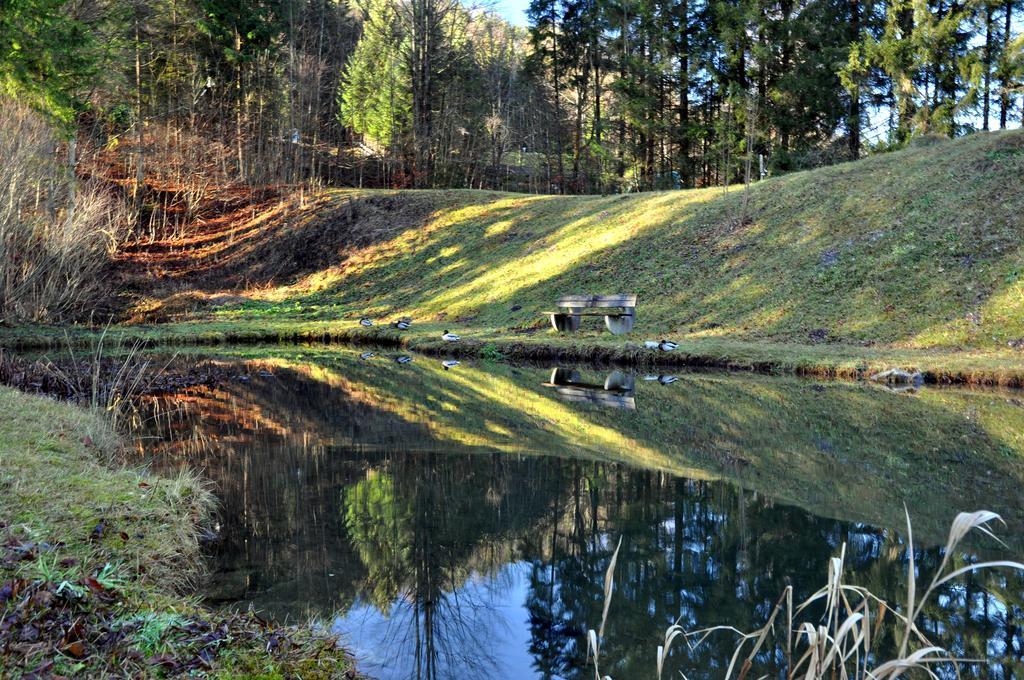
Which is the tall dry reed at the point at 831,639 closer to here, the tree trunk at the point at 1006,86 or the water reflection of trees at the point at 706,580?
the water reflection of trees at the point at 706,580

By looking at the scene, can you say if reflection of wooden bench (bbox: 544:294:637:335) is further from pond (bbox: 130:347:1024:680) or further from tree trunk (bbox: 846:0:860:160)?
tree trunk (bbox: 846:0:860:160)

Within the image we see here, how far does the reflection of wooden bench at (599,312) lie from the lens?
2081 centimetres

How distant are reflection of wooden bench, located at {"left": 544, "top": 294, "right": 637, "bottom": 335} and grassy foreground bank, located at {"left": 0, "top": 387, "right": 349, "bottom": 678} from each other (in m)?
15.2

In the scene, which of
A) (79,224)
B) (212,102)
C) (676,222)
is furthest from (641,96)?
(79,224)

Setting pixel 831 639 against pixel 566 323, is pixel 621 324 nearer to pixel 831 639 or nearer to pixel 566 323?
pixel 566 323

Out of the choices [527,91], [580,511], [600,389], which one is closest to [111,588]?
[580,511]

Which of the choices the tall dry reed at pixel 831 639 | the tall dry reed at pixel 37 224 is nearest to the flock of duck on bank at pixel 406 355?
the tall dry reed at pixel 37 224

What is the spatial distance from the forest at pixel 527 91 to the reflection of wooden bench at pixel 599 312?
9488 mm

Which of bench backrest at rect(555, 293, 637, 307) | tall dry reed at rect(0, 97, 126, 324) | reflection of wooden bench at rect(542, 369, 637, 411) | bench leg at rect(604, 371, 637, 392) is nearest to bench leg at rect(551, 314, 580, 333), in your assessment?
bench backrest at rect(555, 293, 637, 307)

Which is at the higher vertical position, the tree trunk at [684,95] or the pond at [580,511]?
the tree trunk at [684,95]

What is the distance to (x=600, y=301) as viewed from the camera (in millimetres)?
21375

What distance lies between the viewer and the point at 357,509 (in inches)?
294

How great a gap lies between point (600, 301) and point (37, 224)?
1492 centimetres

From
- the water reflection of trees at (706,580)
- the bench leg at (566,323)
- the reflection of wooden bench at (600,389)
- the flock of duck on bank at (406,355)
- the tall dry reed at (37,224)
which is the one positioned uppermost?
the tall dry reed at (37,224)
